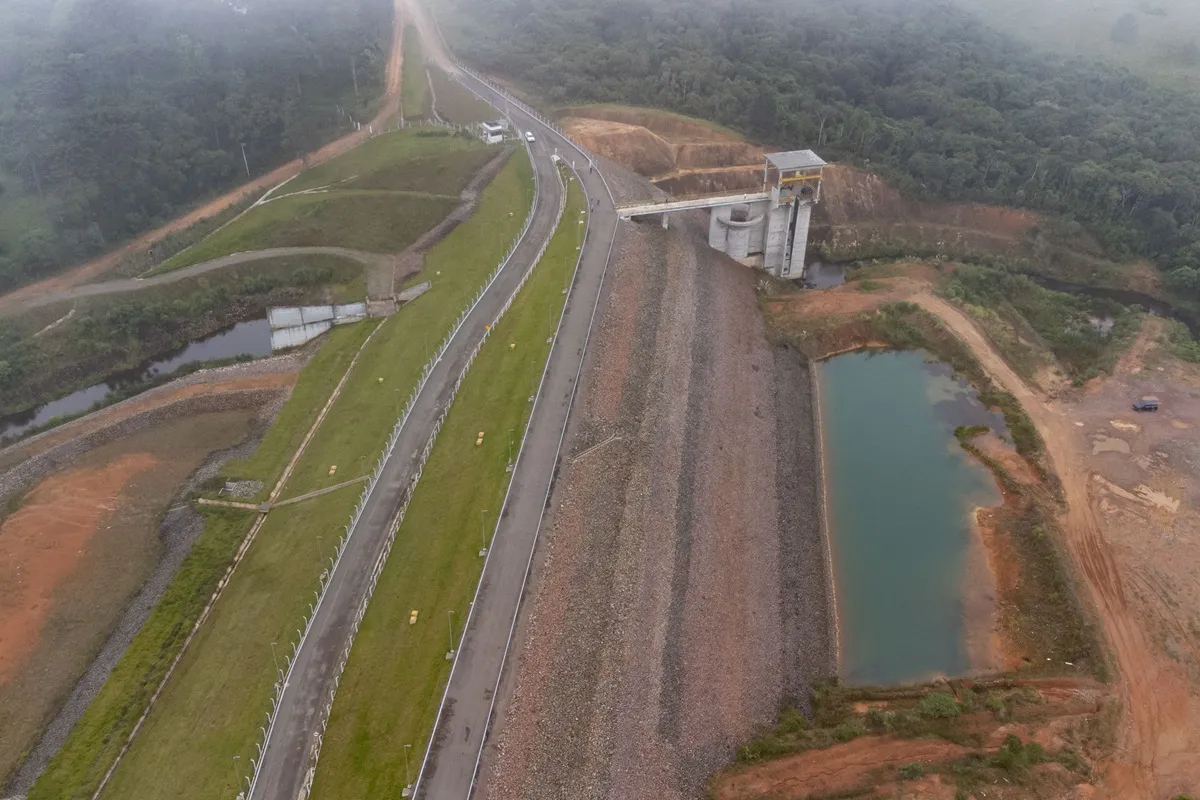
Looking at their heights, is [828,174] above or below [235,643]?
above

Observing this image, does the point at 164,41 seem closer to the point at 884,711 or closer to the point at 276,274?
the point at 276,274

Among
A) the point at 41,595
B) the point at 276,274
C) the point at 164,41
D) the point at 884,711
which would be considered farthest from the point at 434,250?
the point at 884,711

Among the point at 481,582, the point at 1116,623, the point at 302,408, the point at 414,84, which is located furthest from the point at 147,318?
the point at 1116,623

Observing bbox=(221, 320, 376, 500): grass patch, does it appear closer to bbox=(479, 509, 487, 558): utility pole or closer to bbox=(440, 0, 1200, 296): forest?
bbox=(479, 509, 487, 558): utility pole

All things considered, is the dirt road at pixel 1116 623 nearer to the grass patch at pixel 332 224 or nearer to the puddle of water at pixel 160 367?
the grass patch at pixel 332 224

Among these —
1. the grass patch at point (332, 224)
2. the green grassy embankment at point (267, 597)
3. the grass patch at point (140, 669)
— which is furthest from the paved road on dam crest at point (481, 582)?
the grass patch at point (332, 224)

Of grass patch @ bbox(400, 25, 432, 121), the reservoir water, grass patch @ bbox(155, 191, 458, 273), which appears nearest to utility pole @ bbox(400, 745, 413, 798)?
the reservoir water
